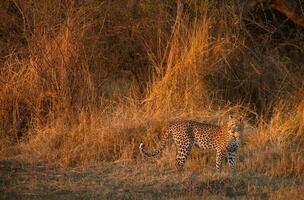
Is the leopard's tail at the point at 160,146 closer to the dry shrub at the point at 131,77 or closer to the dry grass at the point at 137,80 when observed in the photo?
the dry grass at the point at 137,80

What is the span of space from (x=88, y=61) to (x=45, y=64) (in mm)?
830

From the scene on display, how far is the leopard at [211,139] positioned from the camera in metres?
9.05

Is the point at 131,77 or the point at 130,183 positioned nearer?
the point at 130,183

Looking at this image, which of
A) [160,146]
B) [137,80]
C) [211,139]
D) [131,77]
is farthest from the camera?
[131,77]

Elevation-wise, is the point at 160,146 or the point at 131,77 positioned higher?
the point at 160,146

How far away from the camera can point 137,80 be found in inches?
503

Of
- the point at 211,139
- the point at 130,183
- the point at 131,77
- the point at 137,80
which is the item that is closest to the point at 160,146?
the point at 211,139

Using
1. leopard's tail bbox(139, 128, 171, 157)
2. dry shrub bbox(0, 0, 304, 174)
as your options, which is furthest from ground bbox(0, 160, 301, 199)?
dry shrub bbox(0, 0, 304, 174)

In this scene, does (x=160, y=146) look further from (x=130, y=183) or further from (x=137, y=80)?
(x=137, y=80)

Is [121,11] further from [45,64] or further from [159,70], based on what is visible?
[45,64]

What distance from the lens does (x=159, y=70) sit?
38.6 feet

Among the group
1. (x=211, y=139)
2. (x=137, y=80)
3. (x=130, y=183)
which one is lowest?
(x=130, y=183)

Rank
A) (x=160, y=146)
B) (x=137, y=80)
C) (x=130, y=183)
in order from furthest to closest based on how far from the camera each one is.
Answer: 1. (x=137, y=80)
2. (x=160, y=146)
3. (x=130, y=183)

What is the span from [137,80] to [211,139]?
12.7 ft
